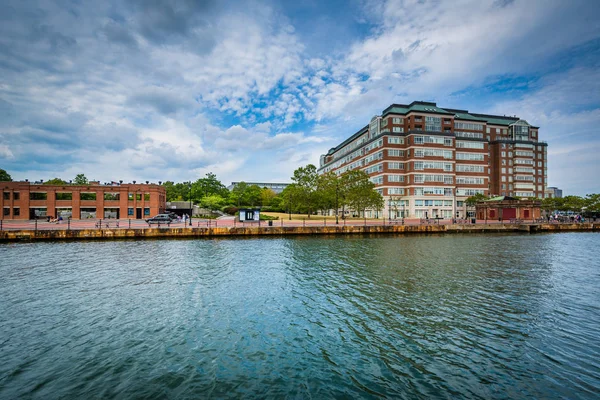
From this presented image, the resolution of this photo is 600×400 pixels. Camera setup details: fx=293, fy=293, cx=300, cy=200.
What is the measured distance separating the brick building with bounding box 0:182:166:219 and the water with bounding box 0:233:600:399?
57.2 m

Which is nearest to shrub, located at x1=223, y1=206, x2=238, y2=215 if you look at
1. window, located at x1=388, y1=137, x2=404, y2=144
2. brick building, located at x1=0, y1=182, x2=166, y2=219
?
brick building, located at x1=0, y1=182, x2=166, y2=219

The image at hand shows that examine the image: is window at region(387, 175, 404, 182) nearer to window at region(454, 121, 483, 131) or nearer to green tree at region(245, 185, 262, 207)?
window at region(454, 121, 483, 131)

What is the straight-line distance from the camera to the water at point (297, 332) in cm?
876

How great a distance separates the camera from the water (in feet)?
28.7

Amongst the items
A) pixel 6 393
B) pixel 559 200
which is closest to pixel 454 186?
pixel 559 200

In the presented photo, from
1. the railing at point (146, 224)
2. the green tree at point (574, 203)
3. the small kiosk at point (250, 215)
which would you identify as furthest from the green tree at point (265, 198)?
the green tree at point (574, 203)

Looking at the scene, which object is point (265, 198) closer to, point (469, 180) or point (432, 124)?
point (432, 124)

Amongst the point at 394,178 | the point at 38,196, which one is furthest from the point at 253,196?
the point at 38,196

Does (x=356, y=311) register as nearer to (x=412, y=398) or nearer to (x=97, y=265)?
(x=412, y=398)

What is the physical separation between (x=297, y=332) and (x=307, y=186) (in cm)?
7298

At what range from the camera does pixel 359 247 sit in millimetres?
36656

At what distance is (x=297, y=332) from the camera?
12.3 meters

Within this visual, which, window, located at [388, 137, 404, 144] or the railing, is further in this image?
window, located at [388, 137, 404, 144]

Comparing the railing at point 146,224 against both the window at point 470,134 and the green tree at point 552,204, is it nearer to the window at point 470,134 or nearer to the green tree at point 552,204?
the green tree at point 552,204
